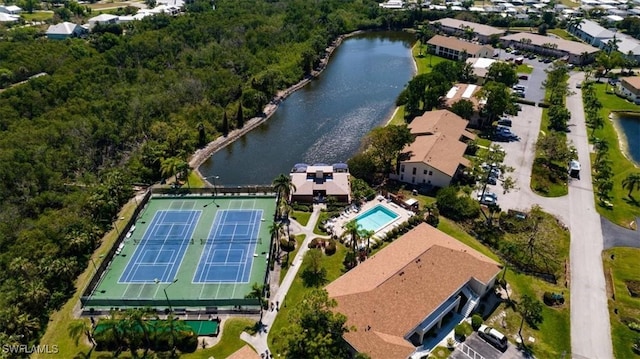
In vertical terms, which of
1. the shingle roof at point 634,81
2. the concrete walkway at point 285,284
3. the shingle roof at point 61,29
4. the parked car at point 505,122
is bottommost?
the concrete walkway at point 285,284

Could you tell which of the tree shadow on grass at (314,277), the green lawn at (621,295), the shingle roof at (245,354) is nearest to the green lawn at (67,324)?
the shingle roof at (245,354)

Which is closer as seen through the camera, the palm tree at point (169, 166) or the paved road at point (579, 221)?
the paved road at point (579, 221)

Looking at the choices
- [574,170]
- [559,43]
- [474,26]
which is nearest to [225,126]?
[574,170]

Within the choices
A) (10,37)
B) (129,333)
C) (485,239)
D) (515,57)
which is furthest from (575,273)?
(10,37)

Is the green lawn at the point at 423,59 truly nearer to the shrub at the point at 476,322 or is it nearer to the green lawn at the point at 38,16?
the shrub at the point at 476,322

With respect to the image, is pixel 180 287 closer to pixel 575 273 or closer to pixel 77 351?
pixel 77 351

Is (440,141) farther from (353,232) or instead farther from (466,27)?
(466,27)

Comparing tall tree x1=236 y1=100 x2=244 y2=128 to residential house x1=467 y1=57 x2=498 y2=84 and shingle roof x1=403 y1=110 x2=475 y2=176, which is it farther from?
residential house x1=467 y1=57 x2=498 y2=84
